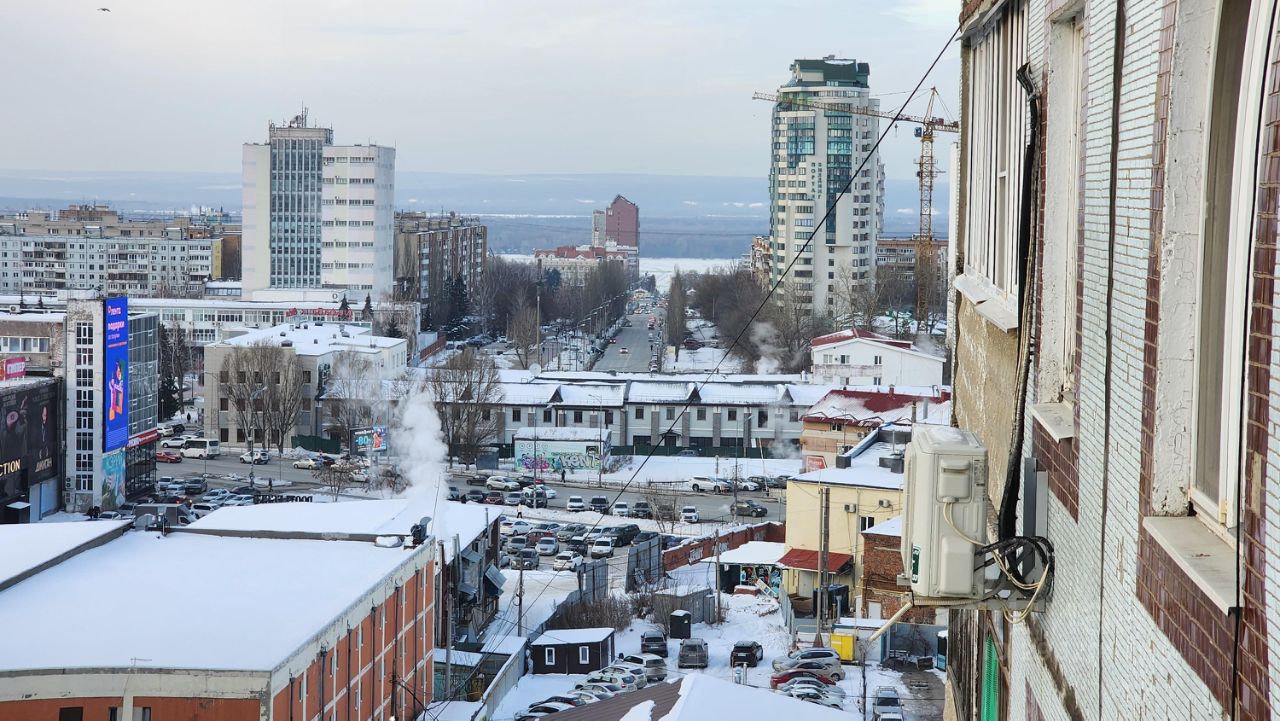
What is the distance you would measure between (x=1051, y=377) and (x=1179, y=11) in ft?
3.04

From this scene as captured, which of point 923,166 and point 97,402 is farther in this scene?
point 923,166

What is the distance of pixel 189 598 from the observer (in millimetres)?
10289

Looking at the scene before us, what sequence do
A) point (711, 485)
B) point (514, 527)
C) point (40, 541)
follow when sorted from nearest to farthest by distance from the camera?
point (40, 541) < point (514, 527) < point (711, 485)

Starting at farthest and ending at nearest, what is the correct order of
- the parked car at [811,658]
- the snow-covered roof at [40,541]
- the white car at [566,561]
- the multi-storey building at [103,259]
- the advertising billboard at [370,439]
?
the multi-storey building at [103,259], the advertising billboard at [370,439], the white car at [566,561], the parked car at [811,658], the snow-covered roof at [40,541]

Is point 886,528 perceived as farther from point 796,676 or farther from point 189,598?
point 189,598

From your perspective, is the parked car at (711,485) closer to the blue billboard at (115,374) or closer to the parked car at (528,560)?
the parked car at (528,560)

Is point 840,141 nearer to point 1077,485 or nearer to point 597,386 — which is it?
point 597,386

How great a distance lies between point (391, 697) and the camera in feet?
37.9

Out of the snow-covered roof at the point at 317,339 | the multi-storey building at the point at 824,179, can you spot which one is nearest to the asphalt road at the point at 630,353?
the multi-storey building at the point at 824,179

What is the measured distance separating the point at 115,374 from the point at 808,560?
12.4 metres

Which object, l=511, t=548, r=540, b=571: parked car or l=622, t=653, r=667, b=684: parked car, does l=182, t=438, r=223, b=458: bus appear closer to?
l=511, t=548, r=540, b=571: parked car

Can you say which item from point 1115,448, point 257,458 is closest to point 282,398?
point 257,458

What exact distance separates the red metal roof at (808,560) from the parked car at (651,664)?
3.07 metres

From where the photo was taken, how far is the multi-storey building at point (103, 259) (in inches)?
2361
